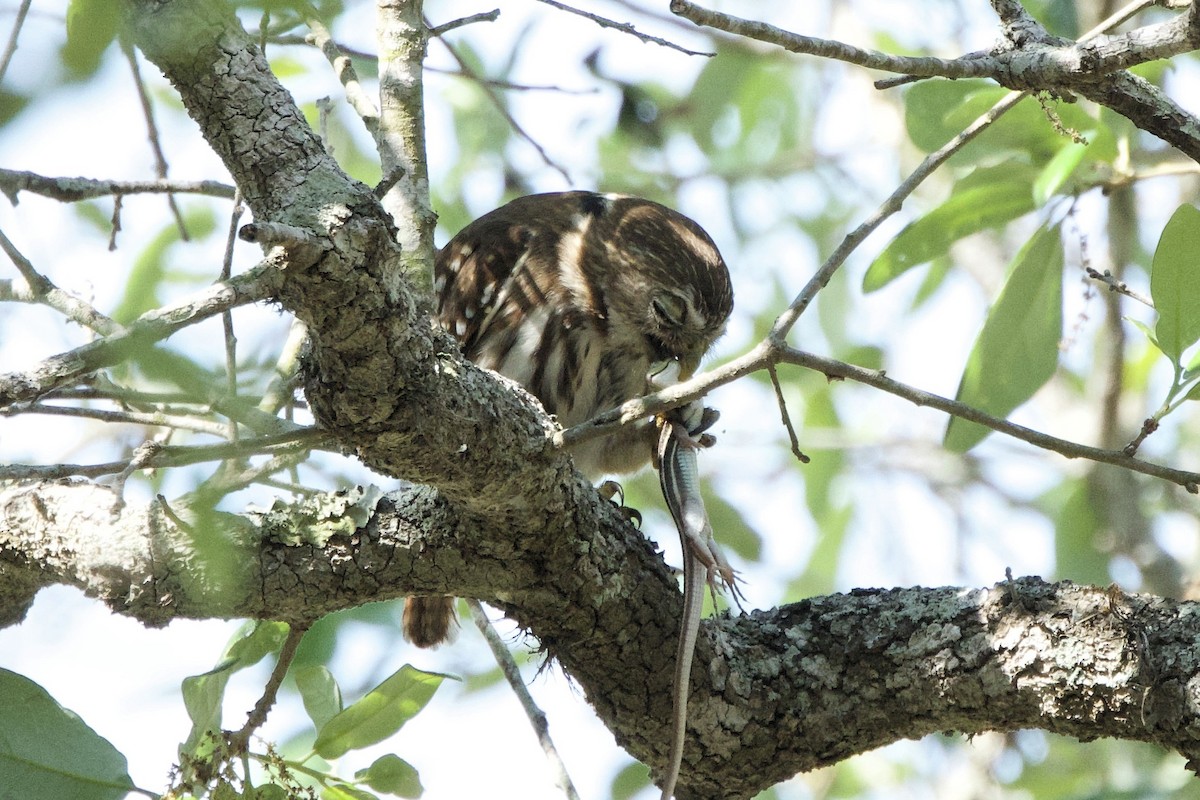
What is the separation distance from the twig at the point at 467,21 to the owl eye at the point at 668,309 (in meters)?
1.11

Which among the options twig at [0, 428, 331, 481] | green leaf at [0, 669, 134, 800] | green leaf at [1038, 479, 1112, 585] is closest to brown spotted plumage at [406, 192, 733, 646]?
twig at [0, 428, 331, 481]

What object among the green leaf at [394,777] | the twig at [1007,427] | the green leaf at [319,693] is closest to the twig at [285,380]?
the green leaf at [319,693]

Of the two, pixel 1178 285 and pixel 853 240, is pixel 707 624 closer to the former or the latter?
pixel 853 240

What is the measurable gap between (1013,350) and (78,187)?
94.5 inches

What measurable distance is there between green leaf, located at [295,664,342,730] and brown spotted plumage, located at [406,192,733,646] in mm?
939

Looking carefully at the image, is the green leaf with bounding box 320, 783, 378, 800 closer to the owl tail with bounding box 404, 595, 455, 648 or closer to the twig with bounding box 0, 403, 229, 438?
the owl tail with bounding box 404, 595, 455, 648

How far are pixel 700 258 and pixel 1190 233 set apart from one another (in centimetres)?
165

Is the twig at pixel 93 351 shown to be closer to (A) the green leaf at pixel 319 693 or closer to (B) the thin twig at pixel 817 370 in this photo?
(B) the thin twig at pixel 817 370

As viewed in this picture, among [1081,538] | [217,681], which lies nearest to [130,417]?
[217,681]

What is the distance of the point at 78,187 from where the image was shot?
2646 millimetres

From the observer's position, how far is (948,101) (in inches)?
128

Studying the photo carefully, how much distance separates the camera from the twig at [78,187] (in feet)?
8.07

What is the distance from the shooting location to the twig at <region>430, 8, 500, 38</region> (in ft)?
8.45

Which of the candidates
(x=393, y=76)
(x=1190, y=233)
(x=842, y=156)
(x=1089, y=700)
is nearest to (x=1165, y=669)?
(x=1089, y=700)
